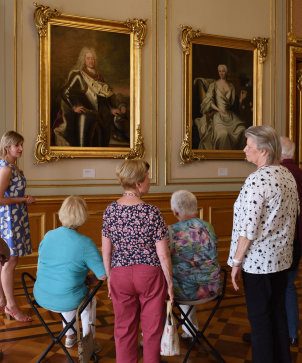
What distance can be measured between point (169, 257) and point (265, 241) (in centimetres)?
A: 63

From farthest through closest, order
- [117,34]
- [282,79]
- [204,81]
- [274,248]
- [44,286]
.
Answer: [282,79] < [204,81] < [117,34] < [44,286] < [274,248]

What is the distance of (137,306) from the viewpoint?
3.01 m

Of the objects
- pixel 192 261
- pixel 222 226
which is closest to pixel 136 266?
pixel 192 261

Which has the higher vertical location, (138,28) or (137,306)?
(138,28)

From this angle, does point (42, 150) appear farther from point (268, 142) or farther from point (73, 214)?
point (268, 142)

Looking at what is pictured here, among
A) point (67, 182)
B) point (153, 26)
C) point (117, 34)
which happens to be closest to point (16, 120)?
point (67, 182)

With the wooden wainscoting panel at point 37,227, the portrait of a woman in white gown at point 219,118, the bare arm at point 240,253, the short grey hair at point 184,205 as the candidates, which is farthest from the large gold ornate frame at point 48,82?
the bare arm at point 240,253

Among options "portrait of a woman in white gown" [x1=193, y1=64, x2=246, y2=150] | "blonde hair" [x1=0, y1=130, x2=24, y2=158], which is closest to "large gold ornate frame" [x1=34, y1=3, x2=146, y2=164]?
"portrait of a woman in white gown" [x1=193, y1=64, x2=246, y2=150]

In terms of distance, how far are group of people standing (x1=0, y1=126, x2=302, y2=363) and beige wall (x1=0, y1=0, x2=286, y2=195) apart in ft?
10.1

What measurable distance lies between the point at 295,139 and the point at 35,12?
4.91 meters

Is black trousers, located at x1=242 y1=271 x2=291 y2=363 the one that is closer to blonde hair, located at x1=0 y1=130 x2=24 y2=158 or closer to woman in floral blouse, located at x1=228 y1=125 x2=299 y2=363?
woman in floral blouse, located at x1=228 y1=125 x2=299 y2=363

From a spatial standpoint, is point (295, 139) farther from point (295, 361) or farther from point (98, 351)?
point (98, 351)

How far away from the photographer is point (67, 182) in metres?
6.32

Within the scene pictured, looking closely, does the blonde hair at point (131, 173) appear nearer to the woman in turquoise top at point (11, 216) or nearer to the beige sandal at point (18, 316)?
the woman in turquoise top at point (11, 216)
